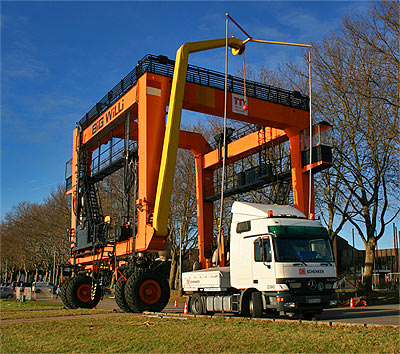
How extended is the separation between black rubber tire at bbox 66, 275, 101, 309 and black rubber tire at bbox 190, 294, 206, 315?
645cm

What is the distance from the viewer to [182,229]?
36219mm

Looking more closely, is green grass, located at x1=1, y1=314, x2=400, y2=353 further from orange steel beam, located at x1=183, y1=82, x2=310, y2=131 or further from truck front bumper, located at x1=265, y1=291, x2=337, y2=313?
orange steel beam, located at x1=183, y1=82, x2=310, y2=131

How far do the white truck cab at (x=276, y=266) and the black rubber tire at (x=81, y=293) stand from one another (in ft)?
29.0

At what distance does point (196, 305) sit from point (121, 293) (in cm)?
304

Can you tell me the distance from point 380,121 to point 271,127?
16.1 feet

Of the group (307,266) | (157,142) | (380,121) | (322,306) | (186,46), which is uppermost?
(186,46)

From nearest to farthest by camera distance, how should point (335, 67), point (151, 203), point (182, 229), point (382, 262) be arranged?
point (151, 203), point (335, 67), point (182, 229), point (382, 262)

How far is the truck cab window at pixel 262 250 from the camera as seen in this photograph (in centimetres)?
1278

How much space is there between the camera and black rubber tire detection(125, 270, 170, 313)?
1595cm

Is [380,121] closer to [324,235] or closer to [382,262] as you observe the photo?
[324,235]

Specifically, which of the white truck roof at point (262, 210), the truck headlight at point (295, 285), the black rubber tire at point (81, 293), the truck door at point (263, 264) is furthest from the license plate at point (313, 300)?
the black rubber tire at point (81, 293)

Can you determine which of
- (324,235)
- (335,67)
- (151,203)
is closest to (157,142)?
(151,203)

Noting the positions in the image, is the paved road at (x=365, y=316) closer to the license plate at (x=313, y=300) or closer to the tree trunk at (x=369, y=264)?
the license plate at (x=313, y=300)

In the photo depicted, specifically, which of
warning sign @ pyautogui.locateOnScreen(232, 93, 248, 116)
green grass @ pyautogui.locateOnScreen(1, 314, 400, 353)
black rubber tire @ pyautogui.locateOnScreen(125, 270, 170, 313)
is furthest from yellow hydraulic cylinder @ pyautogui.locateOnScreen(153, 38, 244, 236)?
green grass @ pyautogui.locateOnScreen(1, 314, 400, 353)
